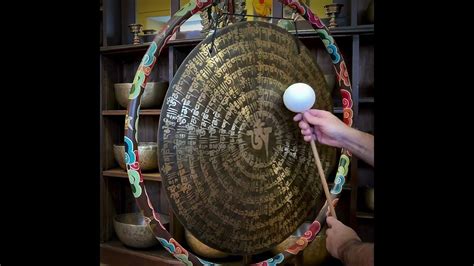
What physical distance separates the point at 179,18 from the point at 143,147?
150 centimetres

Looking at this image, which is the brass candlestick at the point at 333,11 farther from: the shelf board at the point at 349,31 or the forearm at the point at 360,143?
the forearm at the point at 360,143

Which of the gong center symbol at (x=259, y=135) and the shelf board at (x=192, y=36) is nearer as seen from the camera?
the gong center symbol at (x=259, y=135)

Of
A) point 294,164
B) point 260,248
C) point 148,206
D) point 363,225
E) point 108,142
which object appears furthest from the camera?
point 108,142

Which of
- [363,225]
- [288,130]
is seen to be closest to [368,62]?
[363,225]

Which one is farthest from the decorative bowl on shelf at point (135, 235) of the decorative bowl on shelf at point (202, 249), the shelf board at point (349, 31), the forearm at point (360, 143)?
the forearm at point (360, 143)

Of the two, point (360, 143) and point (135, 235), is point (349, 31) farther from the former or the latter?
point (135, 235)

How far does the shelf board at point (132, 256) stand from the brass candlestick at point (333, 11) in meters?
1.42

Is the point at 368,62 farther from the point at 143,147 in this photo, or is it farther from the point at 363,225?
the point at 143,147

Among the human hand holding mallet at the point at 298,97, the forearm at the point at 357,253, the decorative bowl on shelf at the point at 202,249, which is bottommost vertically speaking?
the decorative bowl on shelf at the point at 202,249

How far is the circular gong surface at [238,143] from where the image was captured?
3.37 feet

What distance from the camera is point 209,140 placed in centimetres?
107

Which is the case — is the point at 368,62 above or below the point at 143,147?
above

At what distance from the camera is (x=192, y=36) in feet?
8.00

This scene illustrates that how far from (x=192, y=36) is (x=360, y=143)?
1.34 m
